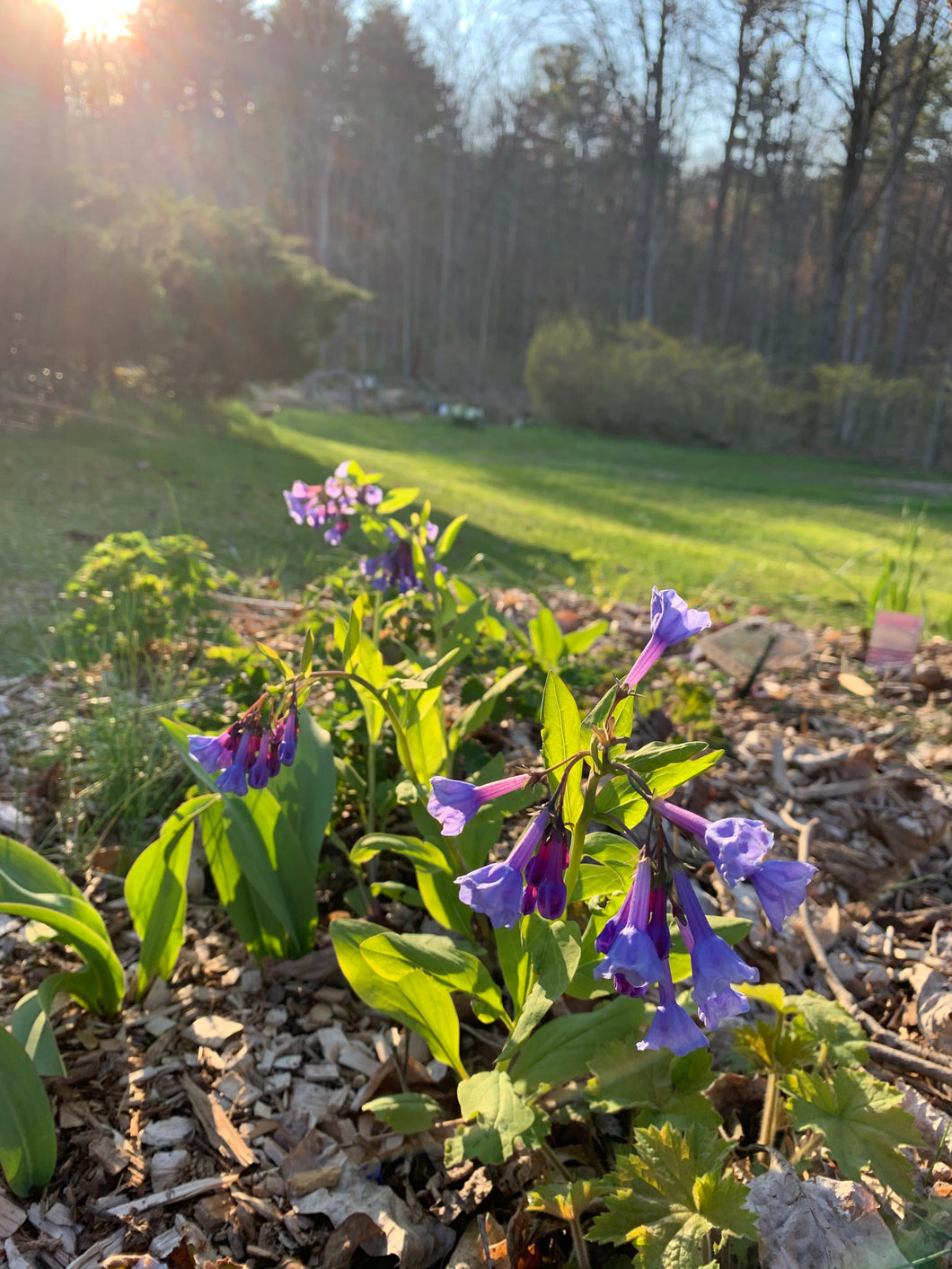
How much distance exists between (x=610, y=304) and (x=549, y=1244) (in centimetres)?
3204

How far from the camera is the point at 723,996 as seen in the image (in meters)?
0.89

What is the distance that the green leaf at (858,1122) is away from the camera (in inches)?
46.2

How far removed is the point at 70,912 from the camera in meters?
1.52

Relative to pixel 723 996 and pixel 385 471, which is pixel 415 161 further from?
pixel 723 996

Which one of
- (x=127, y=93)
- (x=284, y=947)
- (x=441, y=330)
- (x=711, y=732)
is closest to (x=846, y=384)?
(x=441, y=330)

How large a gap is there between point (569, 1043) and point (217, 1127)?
2.13 ft

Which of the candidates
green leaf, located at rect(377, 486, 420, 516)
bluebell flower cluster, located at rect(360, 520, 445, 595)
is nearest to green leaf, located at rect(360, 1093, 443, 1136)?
bluebell flower cluster, located at rect(360, 520, 445, 595)

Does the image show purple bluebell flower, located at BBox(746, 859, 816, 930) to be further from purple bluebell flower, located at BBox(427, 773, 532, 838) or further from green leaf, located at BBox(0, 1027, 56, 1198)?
green leaf, located at BBox(0, 1027, 56, 1198)

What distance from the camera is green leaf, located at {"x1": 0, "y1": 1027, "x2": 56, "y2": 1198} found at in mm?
1249

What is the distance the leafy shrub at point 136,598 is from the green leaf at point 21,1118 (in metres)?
1.63

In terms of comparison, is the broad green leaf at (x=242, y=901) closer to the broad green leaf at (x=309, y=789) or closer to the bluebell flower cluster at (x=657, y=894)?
the broad green leaf at (x=309, y=789)

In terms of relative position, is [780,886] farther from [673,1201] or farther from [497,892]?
[673,1201]

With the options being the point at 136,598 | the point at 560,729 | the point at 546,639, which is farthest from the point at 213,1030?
the point at 136,598

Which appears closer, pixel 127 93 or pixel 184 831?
pixel 184 831
